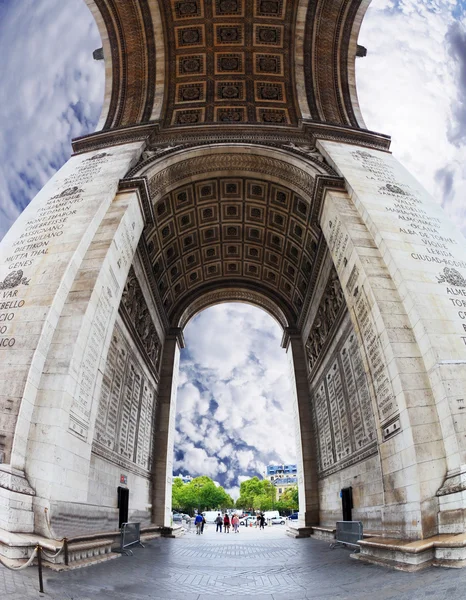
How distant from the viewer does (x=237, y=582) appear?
21.9ft

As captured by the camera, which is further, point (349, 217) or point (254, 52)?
point (254, 52)

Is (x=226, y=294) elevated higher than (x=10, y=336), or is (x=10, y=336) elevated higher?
(x=226, y=294)

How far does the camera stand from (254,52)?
17.9m

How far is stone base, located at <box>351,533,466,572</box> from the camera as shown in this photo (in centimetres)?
585

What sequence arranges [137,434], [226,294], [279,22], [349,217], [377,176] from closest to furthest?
1. [349,217]
2. [377,176]
3. [137,434]
4. [279,22]
5. [226,294]

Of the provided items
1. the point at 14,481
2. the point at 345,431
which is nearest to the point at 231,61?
the point at 345,431

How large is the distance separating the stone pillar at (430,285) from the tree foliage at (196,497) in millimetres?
74955

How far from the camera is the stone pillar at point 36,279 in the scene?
25.0ft

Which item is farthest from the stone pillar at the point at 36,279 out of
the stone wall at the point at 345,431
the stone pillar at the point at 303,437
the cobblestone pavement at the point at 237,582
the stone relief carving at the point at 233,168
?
the stone pillar at the point at 303,437

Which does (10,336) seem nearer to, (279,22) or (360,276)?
(360,276)

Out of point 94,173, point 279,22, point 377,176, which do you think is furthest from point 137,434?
point 279,22

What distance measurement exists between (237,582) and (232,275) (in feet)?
57.6

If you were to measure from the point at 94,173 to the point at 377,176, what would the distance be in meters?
9.28

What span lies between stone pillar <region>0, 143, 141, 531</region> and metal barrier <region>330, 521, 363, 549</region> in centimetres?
738
